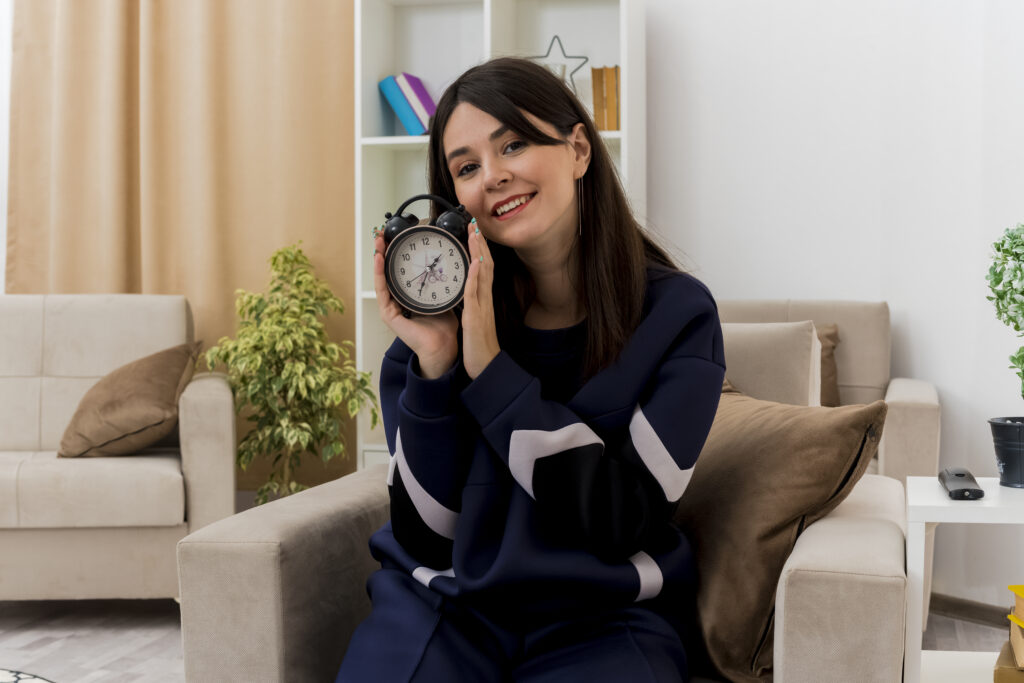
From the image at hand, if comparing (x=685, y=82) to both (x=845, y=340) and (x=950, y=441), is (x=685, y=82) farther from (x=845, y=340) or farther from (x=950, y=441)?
(x=950, y=441)

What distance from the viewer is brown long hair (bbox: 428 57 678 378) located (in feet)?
4.17

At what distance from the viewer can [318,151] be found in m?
3.67

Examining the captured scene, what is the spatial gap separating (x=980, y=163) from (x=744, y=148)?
79 centimetres

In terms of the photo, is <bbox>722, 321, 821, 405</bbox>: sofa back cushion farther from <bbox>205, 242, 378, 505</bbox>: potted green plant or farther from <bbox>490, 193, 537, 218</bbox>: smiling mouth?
<bbox>205, 242, 378, 505</bbox>: potted green plant

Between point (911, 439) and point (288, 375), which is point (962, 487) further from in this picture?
point (288, 375)

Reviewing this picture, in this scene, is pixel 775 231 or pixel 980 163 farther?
pixel 775 231

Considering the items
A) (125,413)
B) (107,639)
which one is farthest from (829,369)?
Answer: (107,639)

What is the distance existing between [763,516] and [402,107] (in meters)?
2.43

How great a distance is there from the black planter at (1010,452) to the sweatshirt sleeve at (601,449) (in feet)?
1.97

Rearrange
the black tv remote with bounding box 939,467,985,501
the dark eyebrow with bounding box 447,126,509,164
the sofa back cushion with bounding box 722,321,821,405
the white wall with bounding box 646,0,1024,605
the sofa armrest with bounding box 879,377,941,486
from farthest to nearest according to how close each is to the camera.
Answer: the white wall with bounding box 646,0,1024,605 < the sofa armrest with bounding box 879,377,941,486 < the sofa back cushion with bounding box 722,321,821,405 < the black tv remote with bounding box 939,467,985,501 < the dark eyebrow with bounding box 447,126,509,164

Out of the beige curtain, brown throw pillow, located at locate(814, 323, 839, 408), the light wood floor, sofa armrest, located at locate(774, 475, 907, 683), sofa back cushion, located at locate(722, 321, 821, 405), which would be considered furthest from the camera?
the beige curtain

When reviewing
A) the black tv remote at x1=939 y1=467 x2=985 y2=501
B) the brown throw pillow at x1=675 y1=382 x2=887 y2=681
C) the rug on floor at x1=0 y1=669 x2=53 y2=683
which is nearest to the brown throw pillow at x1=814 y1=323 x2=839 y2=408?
the black tv remote at x1=939 y1=467 x2=985 y2=501

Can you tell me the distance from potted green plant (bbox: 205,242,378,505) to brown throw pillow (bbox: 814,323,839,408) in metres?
1.43

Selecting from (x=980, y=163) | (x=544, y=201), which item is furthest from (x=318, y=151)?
(x=544, y=201)
